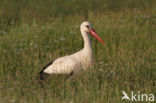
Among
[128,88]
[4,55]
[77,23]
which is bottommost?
[128,88]

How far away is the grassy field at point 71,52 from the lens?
6.11 m

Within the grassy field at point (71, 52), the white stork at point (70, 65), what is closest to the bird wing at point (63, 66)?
the white stork at point (70, 65)

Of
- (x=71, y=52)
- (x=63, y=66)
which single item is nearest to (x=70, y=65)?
(x=63, y=66)

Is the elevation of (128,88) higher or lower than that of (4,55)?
lower

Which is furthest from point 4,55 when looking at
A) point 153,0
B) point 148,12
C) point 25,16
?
point 153,0

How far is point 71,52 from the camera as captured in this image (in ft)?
29.7

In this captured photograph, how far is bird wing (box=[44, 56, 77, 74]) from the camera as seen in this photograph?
22.7 ft

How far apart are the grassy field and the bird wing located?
0.19m

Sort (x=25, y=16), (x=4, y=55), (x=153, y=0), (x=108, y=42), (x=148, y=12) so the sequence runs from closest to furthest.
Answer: (x=4, y=55) < (x=108, y=42) < (x=25, y=16) < (x=148, y=12) < (x=153, y=0)

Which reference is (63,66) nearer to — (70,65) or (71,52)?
(70,65)

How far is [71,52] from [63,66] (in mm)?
2114

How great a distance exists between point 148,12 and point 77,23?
136 inches

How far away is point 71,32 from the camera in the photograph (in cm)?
966

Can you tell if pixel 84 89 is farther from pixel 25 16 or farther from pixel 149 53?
pixel 25 16
